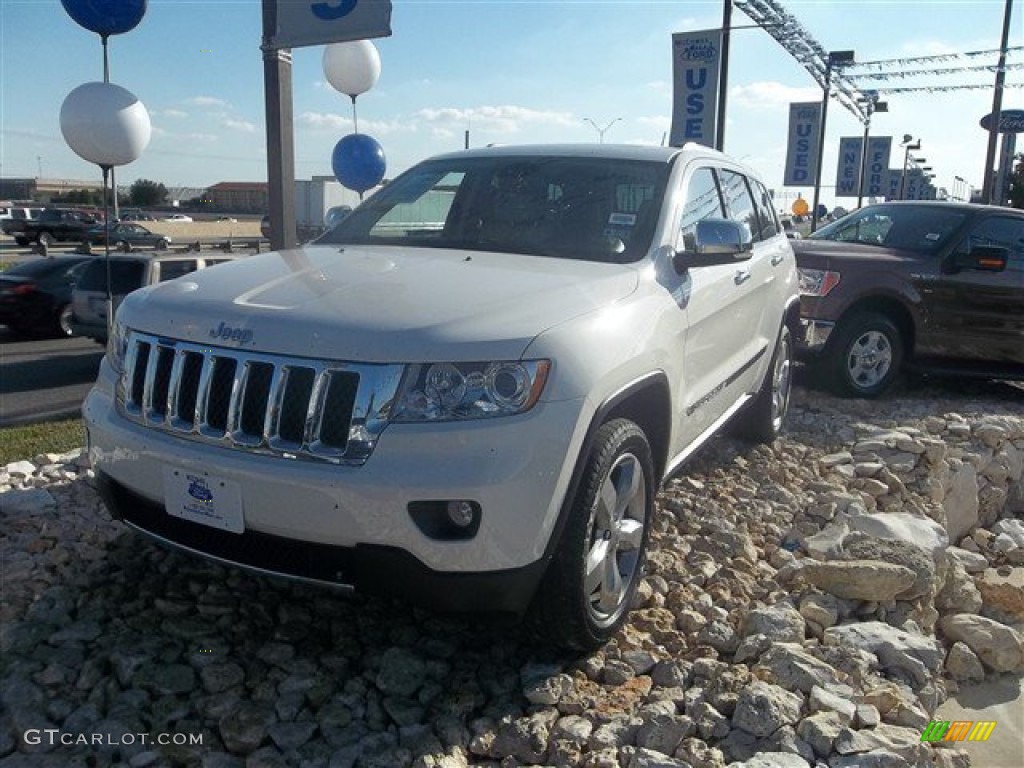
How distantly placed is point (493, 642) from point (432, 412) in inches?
45.0

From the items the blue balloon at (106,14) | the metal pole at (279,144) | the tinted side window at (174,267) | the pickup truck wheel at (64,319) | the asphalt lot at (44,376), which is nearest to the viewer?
the metal pole at (279,144)

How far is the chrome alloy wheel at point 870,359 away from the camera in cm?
723

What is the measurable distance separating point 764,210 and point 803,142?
18.8 m

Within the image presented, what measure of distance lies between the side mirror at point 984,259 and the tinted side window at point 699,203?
3679 mm

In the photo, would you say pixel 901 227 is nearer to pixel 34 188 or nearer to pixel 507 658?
pixel 507 658

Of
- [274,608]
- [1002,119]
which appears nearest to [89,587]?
[274,608]

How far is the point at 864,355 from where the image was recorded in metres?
7.27

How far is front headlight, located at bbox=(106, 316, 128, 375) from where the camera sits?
3.17 m

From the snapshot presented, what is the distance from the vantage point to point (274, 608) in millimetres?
3453

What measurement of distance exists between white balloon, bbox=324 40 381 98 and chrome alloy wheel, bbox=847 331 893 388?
6535 mm

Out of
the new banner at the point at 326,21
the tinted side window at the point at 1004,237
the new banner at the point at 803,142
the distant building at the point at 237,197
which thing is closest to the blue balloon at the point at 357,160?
the new banner at the point at 326,21

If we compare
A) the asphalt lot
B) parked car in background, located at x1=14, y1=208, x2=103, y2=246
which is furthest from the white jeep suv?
parked car in background, located at x1=14, y1=208, x2=103, y2=246

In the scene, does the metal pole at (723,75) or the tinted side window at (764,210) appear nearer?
the tinted side window at (764,210)

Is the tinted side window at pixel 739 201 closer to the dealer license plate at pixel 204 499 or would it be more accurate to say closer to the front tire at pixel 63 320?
the dealer license plate at pixel 204 499
